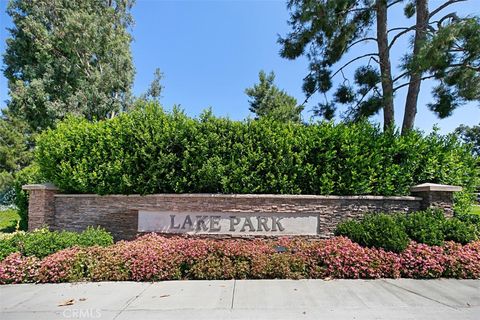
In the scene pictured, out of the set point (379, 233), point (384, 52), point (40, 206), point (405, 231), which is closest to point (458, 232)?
point (405, 231)

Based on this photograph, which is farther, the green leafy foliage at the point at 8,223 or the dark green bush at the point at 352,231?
the green leafy foliage at the point at 8,223

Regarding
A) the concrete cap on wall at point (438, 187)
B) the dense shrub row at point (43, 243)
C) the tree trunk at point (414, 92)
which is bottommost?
the dense shrub row at point (43, 243)

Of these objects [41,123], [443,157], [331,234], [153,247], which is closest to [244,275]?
[153,247]

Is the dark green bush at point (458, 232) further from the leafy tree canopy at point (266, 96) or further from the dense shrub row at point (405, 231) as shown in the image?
the leafy tree canopy at point (266, 96)

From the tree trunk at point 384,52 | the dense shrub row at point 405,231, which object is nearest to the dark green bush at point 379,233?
the dense shrub row at point 405,231

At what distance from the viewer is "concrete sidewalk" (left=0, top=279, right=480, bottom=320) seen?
11.9 ft

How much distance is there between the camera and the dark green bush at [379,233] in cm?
543

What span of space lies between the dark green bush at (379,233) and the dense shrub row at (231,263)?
191 mm

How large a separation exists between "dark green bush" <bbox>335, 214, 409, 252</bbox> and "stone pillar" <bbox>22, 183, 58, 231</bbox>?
7144mm

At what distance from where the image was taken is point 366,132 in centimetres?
730

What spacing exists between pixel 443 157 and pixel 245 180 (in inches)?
204

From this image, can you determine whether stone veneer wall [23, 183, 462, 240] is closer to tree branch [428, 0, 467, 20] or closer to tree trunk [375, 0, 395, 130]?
tree trunk [375, 0, 395, 130]

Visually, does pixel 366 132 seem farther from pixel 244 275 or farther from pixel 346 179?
pixel 244 275

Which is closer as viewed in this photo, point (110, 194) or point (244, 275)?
point (244, 275)
